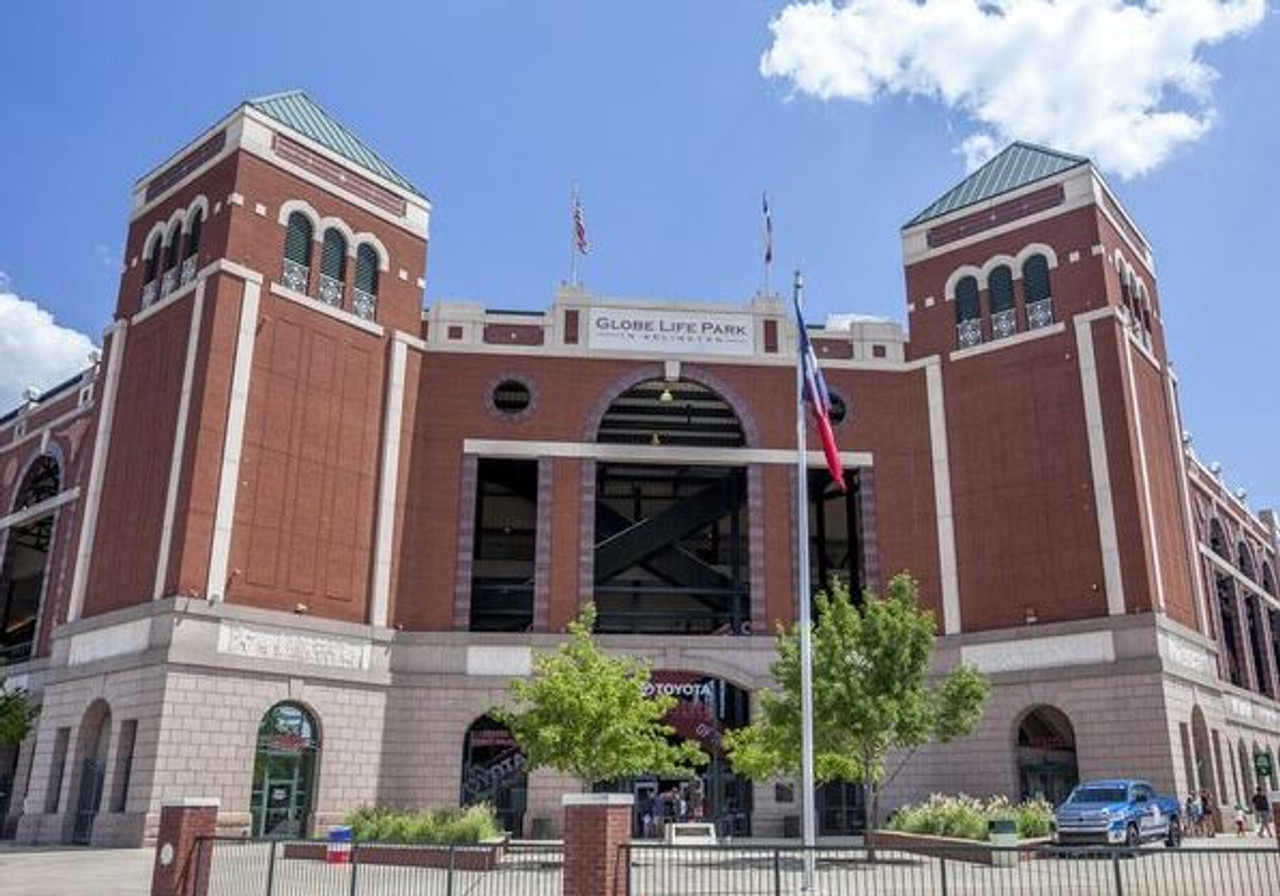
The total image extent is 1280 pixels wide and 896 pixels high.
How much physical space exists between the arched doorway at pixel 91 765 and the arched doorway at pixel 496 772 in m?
11.6

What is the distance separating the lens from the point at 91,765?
36.8m

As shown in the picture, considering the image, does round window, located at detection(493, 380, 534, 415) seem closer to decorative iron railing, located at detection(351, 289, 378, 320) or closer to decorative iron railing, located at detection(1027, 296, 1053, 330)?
decorative iron railing, located at detection(351, 289, 378, 320)

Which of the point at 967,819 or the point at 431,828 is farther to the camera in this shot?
the point at 967,819

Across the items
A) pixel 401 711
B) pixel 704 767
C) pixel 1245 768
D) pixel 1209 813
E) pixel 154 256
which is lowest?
pixel 1209 813

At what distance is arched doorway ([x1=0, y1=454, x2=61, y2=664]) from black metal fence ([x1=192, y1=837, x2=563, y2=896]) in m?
30.2

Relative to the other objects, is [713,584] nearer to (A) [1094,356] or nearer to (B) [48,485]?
(A) [1094,356]

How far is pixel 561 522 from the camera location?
1674 inches

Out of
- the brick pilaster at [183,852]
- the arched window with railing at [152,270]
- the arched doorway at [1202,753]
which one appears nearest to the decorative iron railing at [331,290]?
the arched window with railing at [152,270]

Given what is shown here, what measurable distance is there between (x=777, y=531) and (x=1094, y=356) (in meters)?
13.2

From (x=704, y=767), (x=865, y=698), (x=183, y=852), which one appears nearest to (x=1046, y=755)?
(x=704, y=767)

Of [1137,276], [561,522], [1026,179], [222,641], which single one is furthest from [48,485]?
[1137,276]

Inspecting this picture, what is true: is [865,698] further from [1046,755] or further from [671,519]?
[671,519]

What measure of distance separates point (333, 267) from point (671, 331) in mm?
13183

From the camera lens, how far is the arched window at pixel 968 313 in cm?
4506
